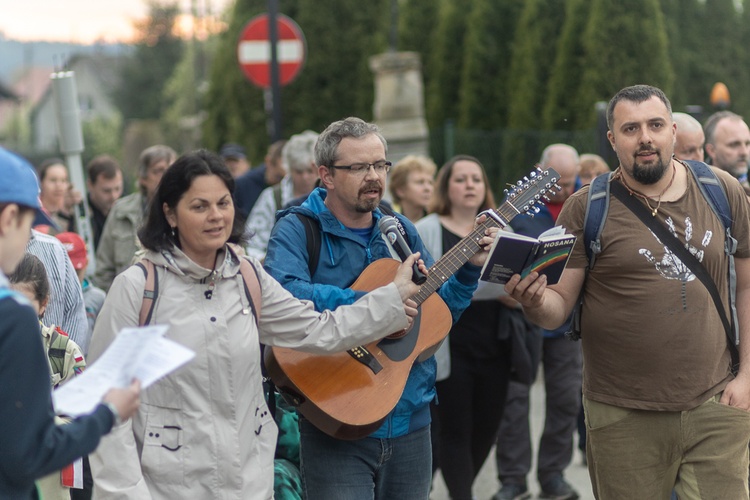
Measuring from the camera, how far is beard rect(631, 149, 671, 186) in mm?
4625

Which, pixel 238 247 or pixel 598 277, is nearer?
pixel 238 247

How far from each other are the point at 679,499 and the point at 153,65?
6544cm

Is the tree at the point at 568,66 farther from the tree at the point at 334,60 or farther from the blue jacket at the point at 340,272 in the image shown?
the blue jacket at the point at 340,272

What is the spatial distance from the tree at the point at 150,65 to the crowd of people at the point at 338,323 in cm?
6348

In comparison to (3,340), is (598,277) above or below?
below

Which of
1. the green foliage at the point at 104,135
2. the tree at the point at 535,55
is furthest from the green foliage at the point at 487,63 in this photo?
the green foliage at the point at 104,135

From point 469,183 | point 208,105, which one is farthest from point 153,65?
point 469,183

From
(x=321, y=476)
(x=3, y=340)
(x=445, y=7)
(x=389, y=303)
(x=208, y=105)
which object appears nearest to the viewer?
(x=3, y=340)

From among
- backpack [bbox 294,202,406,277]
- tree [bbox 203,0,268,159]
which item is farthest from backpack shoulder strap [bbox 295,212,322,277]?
tree [bbox 203,0,268,159]

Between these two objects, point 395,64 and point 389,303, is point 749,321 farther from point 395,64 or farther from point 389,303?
point 395,64

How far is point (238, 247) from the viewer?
4242mm

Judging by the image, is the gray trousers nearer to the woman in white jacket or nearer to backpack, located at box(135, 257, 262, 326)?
the woman in white jacket

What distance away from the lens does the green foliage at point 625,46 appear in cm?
1424

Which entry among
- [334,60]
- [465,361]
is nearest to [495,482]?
[465,361]
